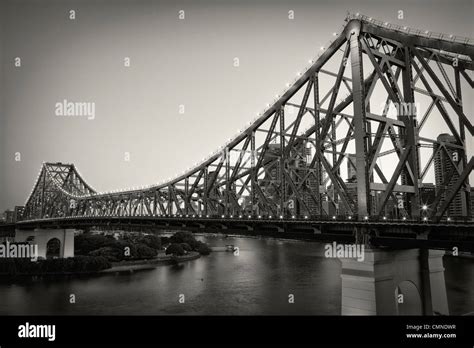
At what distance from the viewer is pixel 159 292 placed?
4975cm

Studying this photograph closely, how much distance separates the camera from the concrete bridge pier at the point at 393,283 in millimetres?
19641

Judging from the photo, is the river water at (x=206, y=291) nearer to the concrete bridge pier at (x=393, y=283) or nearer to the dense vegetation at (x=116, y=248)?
the dense vegetation at (x=116, y=248)

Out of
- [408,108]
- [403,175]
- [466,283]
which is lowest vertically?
[466,283]

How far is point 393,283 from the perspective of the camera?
67.4 ft

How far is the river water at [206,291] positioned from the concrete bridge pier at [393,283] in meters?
14.3

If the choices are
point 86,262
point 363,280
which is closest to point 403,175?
point 363,280

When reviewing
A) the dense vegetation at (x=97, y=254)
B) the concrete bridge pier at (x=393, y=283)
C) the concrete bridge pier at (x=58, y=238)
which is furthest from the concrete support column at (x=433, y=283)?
the concrete bridge pier at (x=58, y=238)

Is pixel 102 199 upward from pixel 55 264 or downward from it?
upward

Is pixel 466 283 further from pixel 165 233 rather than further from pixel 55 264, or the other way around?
pixel 165 233

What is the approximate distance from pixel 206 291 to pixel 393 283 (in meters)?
31.8

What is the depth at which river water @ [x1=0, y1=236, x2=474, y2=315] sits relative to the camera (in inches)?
1582

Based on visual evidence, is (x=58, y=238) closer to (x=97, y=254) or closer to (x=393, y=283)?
(x=97, y=254)

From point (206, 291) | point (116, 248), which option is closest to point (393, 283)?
point (206, 291)
